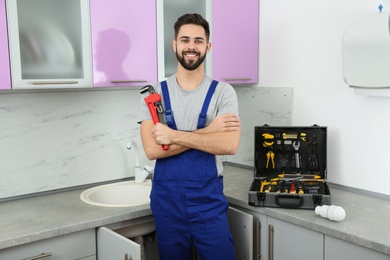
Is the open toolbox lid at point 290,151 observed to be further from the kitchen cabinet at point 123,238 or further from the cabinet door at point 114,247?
the cabinet door at point 114,247

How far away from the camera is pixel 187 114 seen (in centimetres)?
192

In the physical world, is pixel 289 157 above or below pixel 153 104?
below

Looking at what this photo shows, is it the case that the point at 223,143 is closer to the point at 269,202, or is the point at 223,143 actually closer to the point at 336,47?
the point at 269,202

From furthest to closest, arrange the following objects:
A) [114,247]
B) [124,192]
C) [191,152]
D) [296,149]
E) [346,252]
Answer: [124,192] < [296,149] < [191,152] < [114,247] < [346,252]

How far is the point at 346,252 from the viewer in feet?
5.56

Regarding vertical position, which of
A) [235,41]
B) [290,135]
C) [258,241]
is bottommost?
[258,241]

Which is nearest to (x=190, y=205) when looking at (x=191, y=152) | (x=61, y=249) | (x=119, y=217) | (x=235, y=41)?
(x=191, y=152)

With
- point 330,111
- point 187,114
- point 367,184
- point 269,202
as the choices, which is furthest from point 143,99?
point 367,184

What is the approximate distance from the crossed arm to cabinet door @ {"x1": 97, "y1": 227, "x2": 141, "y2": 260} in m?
0.37

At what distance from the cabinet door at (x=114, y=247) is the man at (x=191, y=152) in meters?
0.21

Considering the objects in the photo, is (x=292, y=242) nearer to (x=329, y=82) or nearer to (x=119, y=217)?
(x=119, y=217)

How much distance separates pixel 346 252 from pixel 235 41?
1366 millimetres

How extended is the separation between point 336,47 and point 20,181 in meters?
1.77

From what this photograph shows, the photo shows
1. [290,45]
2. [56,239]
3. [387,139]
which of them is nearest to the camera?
[56,239]
